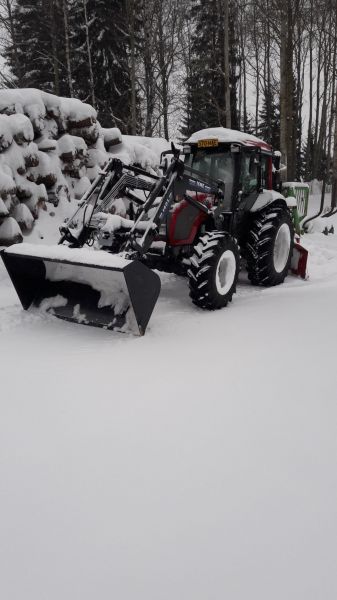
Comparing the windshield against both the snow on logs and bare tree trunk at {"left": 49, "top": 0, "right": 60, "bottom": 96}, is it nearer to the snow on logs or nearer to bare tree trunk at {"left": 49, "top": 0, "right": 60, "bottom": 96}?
the snow on logs

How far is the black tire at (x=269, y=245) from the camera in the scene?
20.9 feet

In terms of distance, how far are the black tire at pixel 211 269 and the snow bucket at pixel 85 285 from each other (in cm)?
85

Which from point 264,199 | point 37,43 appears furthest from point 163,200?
point 37,43

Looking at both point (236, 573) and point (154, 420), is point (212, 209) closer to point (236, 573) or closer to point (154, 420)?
point (154, 420)

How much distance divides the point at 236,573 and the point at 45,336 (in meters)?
3.11

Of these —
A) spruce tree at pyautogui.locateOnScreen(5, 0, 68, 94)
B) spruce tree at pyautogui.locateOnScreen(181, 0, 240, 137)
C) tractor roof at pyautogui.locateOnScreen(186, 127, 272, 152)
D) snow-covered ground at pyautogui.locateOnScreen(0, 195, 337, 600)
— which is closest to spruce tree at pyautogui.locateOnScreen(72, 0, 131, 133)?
spruce tree at pyautogui.locateOnScreen(5, 0, 68, 94)

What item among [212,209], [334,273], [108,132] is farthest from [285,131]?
[212,209]

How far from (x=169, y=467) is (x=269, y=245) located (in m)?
4.61

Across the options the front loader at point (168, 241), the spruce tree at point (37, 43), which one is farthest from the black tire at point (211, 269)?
→ the spruce tree at point (37, 43)

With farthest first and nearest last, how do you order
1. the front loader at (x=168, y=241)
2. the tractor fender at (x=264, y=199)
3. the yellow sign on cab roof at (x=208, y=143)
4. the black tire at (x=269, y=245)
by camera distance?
the tractor fender at (x=264, y=199), the black tire at (x=269, y=245), the yellow sign on cab roof at (x=208, y=143), the front loader at (x=168, y=241)

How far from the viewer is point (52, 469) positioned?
226 cm

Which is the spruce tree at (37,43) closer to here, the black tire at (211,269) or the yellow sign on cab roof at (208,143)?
the yellow sign on cab roof at (208,143)

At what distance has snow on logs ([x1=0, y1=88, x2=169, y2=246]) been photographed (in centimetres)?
780

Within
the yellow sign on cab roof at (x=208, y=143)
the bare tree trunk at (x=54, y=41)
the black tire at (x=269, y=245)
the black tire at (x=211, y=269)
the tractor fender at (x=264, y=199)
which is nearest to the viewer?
the black tire at (x=211, y=269)
